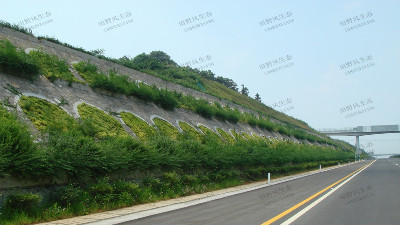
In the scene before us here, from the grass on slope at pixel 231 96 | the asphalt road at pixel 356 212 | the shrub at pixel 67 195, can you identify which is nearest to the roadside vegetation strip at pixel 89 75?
the shrub at pixel 67 195

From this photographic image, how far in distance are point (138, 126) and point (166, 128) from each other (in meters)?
3.32

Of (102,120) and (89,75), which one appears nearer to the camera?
(102,120)

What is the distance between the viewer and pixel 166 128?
23.7 metres

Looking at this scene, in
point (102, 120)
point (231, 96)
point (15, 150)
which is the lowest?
point (15, 150)

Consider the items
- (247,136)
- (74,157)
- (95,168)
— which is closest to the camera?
(74,157)

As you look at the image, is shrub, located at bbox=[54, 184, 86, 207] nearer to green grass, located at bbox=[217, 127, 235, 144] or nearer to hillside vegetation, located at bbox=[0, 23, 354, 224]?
hillside vegetation, located at bbox=[0, 23, 354, 224]

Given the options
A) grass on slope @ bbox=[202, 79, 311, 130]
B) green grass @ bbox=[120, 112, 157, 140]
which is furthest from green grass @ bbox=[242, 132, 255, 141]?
grass on slope @ bbox=[202, 79, 311, 130]

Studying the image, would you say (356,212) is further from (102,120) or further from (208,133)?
(208,133)

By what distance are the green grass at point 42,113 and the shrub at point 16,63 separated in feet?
5.96

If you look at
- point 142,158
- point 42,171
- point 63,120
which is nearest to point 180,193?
point 142,158

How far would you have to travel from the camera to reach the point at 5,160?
341 inches

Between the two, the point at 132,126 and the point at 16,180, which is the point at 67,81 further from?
the point at 16,180

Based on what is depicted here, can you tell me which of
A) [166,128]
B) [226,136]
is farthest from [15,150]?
[226,136]

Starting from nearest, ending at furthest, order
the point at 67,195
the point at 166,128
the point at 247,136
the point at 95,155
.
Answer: the point at 67,195 < the point at 95,155 < the point at 166,128 < the point at 247,136
